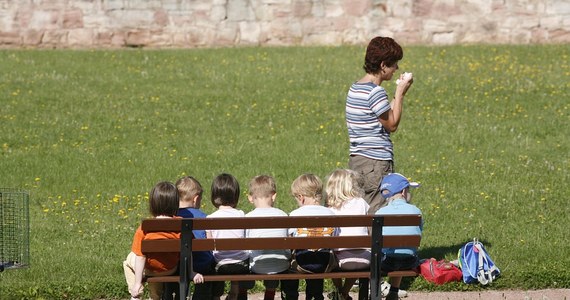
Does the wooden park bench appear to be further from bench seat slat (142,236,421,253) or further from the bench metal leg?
the bench metal leg

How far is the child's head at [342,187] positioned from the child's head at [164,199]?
1.17 metres

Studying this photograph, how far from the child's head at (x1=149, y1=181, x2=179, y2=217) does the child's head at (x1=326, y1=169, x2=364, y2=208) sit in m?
1.17

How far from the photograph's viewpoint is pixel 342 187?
7664 millimetres

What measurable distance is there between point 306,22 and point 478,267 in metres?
12.5

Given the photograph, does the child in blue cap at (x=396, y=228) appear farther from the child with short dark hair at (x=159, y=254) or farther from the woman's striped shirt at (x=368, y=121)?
the child with short dark hair at (x=159, y=254)

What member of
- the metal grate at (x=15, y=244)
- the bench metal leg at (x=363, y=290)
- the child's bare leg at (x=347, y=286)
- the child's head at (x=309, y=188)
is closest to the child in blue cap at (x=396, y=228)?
the bench metal leg at (x=363, y=290)

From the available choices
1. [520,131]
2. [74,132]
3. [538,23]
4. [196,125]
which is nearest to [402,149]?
[520,131]

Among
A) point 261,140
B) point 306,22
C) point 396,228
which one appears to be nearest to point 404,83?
point 396,228

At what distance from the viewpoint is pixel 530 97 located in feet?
51.4

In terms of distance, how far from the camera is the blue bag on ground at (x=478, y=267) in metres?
8.35

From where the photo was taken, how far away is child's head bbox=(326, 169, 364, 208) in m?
7.64

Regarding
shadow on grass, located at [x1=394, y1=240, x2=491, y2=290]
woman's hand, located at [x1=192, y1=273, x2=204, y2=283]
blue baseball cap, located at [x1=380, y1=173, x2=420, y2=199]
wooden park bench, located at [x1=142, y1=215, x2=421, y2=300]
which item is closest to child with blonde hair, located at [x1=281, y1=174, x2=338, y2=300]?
wooden park bench, located at [x1=142, y1=215, x2=421, y2=300]

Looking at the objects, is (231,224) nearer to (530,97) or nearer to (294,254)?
(294,254)

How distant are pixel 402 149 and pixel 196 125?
2850 millimetres
